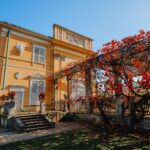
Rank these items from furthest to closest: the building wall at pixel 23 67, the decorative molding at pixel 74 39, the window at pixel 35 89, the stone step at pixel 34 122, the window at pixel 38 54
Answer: the decorative molding at pixel 74 39, the window at pixel 38 54, the window at pixel 35 89, the building wall at pixel 23 67, the stone step at pixel 34 122

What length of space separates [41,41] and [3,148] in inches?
452

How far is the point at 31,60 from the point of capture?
14328 millimetres

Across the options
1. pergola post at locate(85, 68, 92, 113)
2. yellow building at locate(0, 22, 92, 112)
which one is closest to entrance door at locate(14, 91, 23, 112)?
yellow building at locate(0, 22, 92, 112)

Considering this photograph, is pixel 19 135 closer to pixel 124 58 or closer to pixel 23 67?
pixel 124 58

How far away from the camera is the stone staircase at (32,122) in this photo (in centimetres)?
860

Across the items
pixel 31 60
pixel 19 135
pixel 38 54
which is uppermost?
pixel 38 54

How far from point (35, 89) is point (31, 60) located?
9.19 feet

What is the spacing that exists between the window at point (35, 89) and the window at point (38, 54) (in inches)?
80.2

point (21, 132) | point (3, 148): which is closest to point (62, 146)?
point (3, 148)

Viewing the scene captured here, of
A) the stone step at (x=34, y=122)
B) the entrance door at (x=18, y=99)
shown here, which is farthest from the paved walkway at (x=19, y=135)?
the entrance door at (x=18, y=99)

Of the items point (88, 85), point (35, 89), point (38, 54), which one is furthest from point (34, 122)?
point (38, 54)

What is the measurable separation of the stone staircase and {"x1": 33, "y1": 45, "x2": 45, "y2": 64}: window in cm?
627

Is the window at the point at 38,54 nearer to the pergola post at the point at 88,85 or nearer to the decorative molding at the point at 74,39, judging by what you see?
the decorative molding at the point at 74,39

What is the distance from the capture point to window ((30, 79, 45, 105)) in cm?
1376
